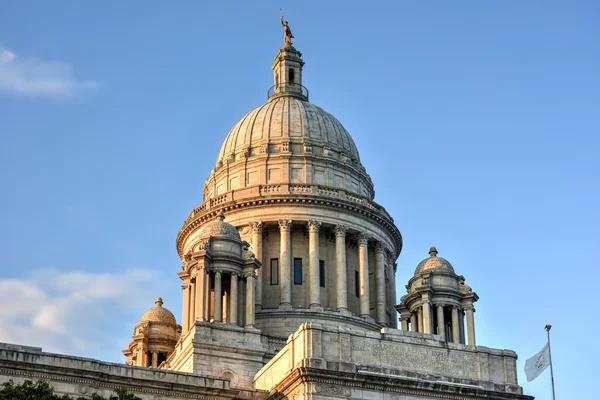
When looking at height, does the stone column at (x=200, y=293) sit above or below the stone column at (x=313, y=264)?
below

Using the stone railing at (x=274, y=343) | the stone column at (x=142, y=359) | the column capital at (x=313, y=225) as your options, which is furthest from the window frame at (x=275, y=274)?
the stone column at (x=142, y=359)

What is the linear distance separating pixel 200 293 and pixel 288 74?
2439 cm

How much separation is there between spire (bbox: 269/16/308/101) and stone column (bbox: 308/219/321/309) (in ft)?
41.5

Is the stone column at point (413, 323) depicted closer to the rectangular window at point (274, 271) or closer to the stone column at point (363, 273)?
the stone column at point (363, 273)

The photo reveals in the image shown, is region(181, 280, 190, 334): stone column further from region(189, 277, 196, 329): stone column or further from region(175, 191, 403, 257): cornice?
region(175, 191, 403, 257): cornice

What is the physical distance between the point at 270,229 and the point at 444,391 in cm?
2322

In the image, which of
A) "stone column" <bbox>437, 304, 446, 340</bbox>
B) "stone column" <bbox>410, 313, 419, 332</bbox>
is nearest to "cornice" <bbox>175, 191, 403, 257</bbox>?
"stone column" <bbox>410, 313, 419, 332</bbox>

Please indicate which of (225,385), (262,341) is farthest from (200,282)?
(225,385)

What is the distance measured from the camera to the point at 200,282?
61.8 m

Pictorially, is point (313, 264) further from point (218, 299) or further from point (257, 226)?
point (218, 299)

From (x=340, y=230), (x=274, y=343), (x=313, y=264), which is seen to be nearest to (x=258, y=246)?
(x=313, y=264)

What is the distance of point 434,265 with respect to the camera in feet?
228

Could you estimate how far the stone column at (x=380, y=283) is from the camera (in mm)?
72500

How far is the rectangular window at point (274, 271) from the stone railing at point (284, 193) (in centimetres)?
433
